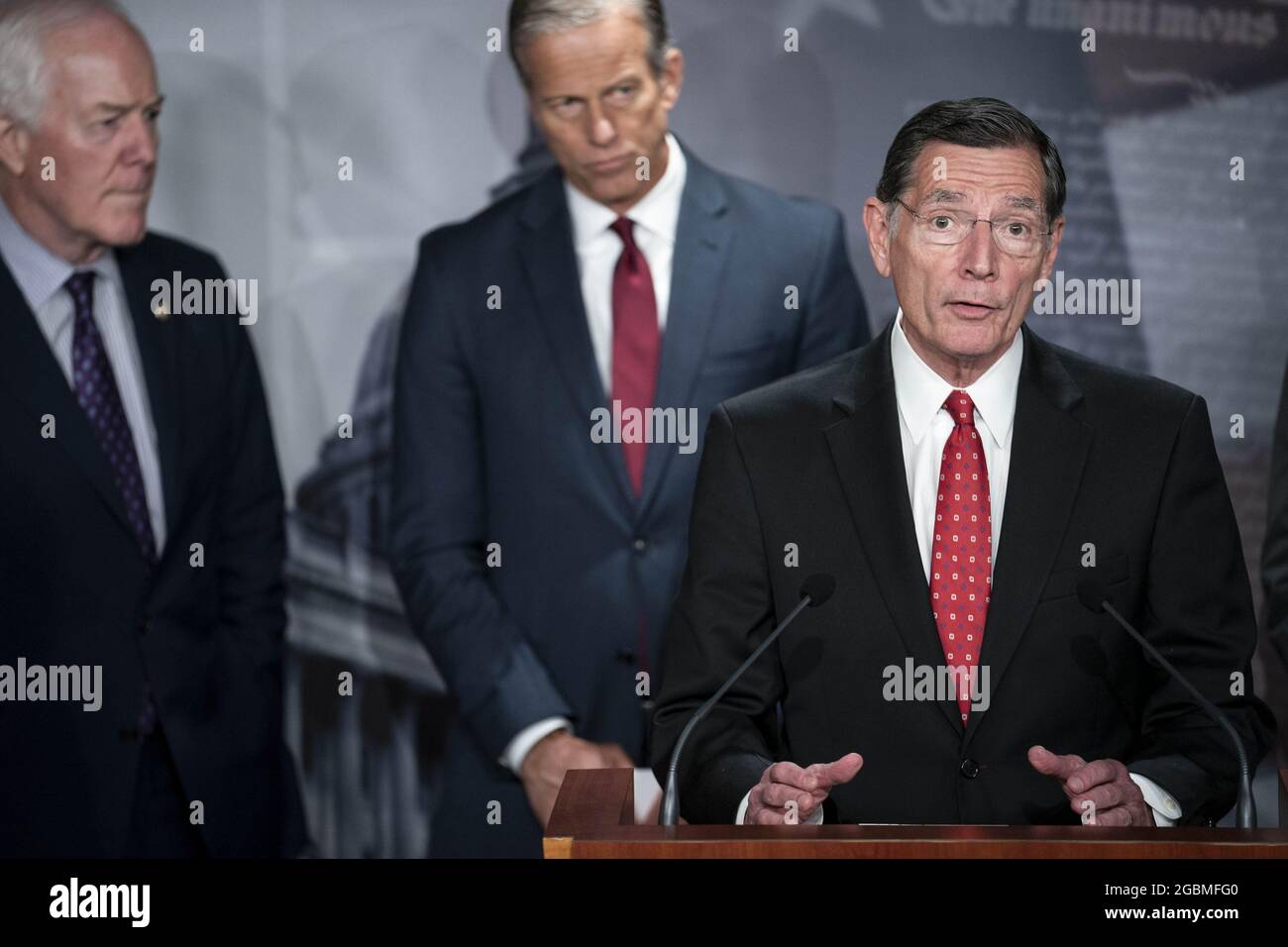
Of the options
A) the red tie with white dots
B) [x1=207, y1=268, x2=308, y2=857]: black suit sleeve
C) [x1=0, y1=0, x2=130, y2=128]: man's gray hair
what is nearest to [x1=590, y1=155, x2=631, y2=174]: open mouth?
[x1=207, y1=268, x2=308, y2=857]: black suit sleeve

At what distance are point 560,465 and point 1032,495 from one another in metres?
1.48

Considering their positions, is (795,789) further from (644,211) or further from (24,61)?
(24,61)

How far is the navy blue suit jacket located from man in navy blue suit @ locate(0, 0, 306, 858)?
0.49m

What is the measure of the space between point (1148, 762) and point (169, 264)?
2.70m

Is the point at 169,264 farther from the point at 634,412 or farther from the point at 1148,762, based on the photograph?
the point at 1148,762

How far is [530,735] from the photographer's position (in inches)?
157

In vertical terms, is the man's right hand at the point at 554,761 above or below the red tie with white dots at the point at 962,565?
below

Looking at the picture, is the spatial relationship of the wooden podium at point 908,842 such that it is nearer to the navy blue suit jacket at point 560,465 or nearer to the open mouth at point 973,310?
the open mouth at point 973,310

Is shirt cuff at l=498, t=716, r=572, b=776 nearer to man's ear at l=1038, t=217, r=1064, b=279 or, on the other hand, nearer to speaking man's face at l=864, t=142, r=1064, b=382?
speaking man's face at l=864, t=142, r=1064, b=382

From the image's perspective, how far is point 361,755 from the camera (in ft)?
14.2

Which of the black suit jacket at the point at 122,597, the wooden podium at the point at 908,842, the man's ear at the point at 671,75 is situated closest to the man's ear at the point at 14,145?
the black suit jacket at the point at 122,597

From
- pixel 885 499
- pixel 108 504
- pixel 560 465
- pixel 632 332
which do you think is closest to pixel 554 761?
pixel 560 465

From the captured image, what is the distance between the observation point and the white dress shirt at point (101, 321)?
13.1 feet

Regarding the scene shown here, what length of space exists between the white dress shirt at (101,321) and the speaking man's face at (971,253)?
6.51ft
